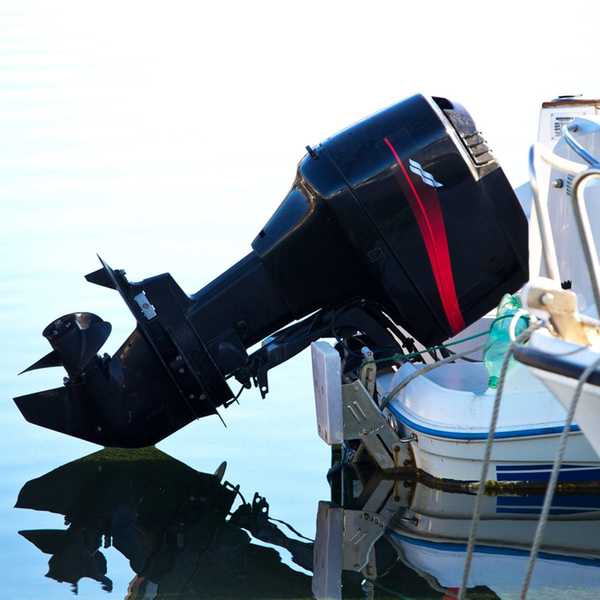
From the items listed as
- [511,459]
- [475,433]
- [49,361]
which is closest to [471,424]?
[475,433]

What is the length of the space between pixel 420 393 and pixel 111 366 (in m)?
1.23

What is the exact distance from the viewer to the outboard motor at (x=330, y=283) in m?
6.32

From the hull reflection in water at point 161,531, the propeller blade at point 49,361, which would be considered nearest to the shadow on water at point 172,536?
the hull reflection in water at point 161,531

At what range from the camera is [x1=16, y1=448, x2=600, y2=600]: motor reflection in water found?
5.47m

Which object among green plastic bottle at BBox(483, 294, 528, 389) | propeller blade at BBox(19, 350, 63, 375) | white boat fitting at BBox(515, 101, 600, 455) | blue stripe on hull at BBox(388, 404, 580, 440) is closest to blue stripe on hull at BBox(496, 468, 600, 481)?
blue stripe on hull at BBox(388, 404, 580, 440)

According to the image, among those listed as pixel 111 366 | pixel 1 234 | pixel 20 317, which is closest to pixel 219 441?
pixel 111 366

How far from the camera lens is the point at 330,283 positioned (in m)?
6.44

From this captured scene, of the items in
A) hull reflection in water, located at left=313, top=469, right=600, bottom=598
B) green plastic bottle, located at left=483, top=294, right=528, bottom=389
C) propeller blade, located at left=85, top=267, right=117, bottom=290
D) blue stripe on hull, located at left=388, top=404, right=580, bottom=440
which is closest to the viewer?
hull reflection in water, located at left=313, top=469, right=600, bottom=598

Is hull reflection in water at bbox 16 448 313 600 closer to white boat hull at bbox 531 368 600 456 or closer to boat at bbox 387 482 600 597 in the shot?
boat at bbox 387 482 600 597

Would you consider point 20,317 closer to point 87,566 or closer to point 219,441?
point 219,441

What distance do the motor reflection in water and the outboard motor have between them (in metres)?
0.29

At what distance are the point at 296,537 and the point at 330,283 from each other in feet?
3.40

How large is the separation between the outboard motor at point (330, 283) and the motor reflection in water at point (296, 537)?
0.94 feet

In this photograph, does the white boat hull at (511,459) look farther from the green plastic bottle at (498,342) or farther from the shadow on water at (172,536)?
the shadow on water at (172,536)
